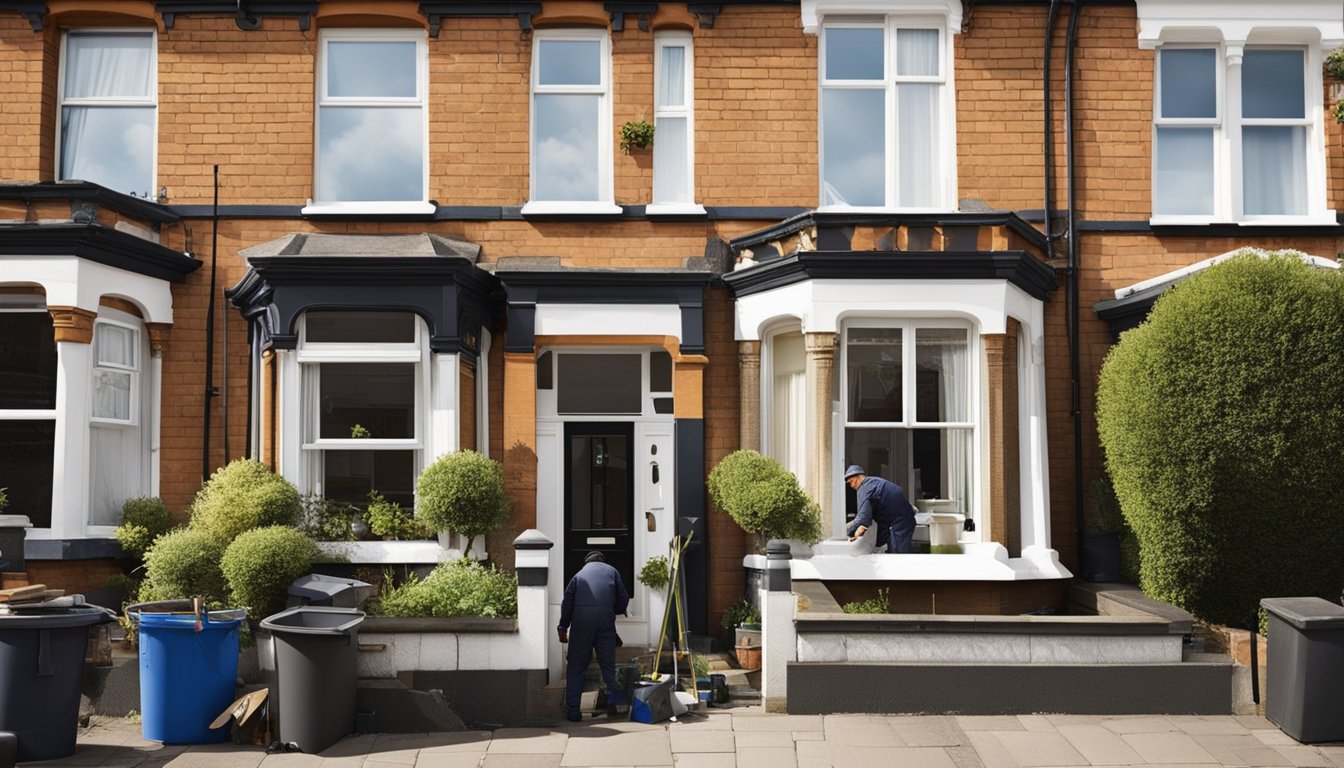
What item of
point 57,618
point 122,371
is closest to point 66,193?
point 122,371

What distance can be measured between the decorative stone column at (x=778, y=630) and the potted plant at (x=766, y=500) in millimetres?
1253

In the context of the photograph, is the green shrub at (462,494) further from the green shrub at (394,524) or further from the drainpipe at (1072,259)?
the drainpipe at (1072,259)

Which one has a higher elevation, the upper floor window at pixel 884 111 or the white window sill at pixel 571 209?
the upper floor window at pixel 884 111

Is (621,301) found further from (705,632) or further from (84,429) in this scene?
(84,429)

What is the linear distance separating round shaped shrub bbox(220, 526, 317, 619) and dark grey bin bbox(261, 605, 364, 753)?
1.00 metres

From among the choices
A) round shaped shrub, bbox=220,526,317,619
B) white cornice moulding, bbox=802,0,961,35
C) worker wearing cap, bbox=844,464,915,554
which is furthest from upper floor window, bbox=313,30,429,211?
worker wearing cap, bbox=844,464,915,554

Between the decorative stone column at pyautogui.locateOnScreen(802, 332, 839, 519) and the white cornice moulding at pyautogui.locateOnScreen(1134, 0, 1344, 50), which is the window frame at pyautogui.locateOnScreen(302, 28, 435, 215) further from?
the white cornice moulding at pyautogui.locateOnScreen(1134, 0, 1344, 50)


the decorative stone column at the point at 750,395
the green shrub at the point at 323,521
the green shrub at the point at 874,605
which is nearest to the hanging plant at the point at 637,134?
the decorative stone column at the point at 750,395

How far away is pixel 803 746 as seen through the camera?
25.6ft

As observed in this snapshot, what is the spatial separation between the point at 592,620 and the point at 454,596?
1142 mm

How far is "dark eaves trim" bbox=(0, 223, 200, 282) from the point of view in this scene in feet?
33.0

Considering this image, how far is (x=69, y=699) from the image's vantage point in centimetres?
768

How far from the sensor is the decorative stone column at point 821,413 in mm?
10477

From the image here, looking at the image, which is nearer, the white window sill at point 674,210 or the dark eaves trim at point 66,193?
the dark eaves trim at point 66,193
